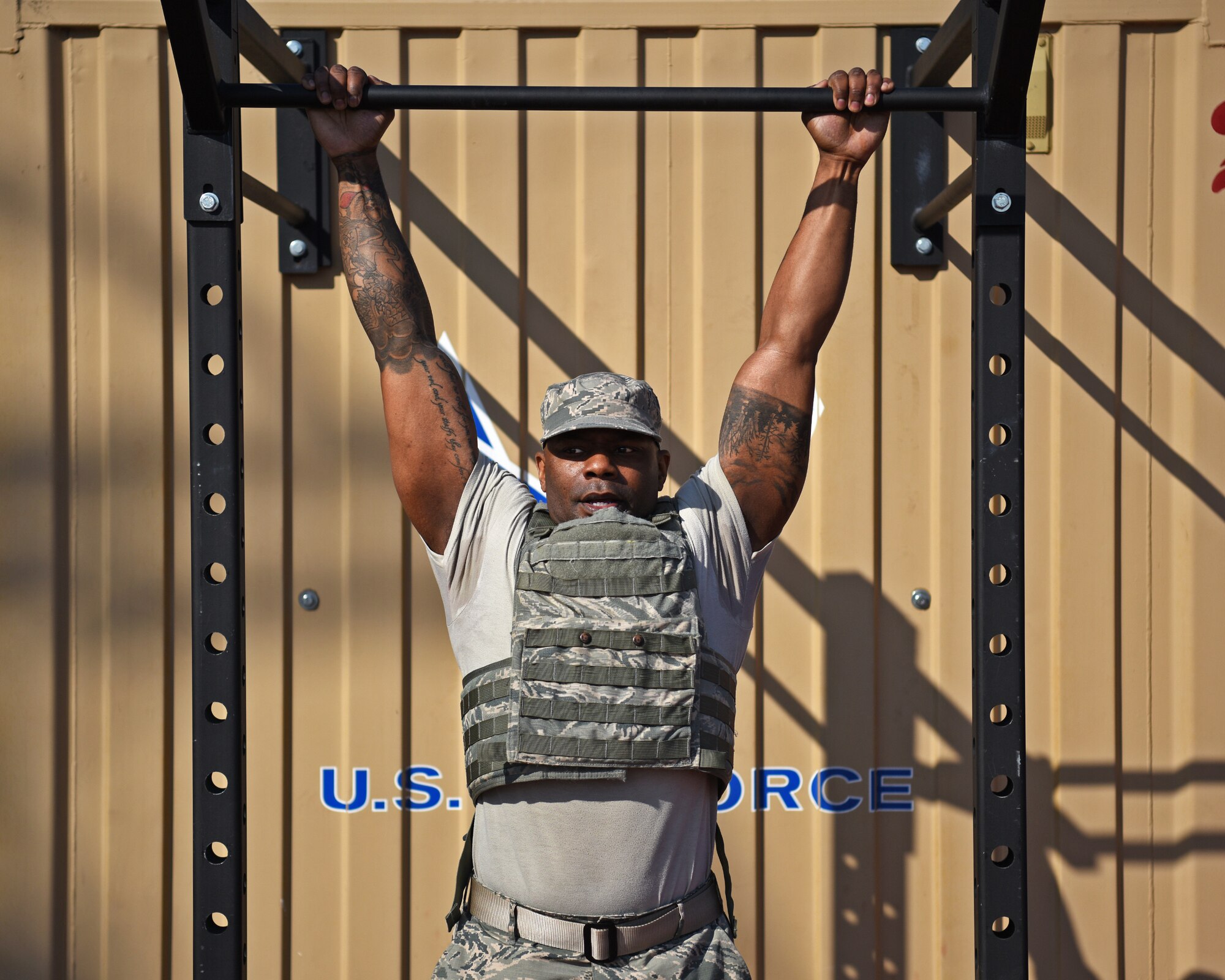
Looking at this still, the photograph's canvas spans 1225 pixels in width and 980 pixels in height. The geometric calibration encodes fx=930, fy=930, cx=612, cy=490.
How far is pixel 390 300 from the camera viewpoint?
76.2 inches

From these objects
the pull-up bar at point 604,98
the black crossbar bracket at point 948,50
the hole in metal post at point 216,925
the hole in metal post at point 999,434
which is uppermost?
the black crossbar bracket at point 948,50

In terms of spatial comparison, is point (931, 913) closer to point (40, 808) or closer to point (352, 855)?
point (352, 855)

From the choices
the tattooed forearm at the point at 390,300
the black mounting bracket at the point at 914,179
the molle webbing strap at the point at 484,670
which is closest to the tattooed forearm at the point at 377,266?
the tattooed forearm at the point at 390,300

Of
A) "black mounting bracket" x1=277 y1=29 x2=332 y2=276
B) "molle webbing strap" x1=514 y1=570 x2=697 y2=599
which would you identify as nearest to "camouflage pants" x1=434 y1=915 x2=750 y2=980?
"molle webbing strap" x1=514 y1=570 x2=697 y2=599

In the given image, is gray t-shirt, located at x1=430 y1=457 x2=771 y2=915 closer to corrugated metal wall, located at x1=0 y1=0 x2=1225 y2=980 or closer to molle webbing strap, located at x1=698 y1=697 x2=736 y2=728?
molle webbing strap, located at x1=698 y1=697 x2=736 y2=728

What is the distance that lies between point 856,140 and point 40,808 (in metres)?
2.86

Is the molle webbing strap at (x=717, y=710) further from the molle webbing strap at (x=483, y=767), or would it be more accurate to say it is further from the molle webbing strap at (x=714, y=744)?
the molle webbing strap at (x=483, y=767)

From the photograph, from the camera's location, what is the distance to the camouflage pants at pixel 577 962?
1747mm

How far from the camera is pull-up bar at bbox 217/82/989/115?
1.84 metres

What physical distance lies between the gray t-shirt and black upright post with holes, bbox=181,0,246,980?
43cm

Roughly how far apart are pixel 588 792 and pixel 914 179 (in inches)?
79.7

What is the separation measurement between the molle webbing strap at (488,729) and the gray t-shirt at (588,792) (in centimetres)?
11

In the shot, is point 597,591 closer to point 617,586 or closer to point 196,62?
point 617,586

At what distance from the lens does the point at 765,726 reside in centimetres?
272
